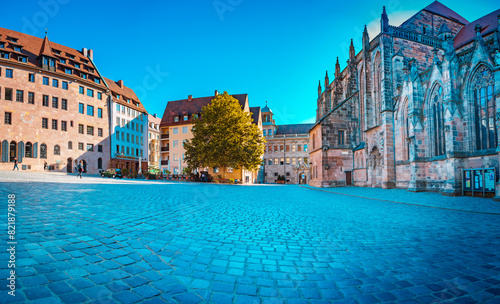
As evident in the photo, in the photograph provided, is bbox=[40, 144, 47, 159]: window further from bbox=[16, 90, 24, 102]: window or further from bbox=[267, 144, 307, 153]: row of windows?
bbox=[267, 144, 307, 153]: row of windows

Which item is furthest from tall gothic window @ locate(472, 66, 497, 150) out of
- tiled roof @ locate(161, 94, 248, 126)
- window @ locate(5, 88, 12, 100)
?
window @ locate(5, 88, 12, 100)

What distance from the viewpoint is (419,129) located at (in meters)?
19.7

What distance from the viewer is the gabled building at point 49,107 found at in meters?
34.2

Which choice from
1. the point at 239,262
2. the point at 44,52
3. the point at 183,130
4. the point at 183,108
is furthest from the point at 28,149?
the point at 239,262

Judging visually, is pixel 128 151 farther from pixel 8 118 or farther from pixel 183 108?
pixel 8 118

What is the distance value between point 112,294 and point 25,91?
148 feet

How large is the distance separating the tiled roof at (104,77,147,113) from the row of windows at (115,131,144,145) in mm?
5864

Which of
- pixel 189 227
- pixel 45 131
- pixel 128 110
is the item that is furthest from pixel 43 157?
pixel 189 227

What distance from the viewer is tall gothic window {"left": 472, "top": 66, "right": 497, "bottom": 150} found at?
15.1 m

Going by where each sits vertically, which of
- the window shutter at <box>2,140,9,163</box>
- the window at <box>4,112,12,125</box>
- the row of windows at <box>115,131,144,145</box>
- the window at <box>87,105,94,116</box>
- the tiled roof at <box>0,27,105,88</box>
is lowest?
the window shutter at <box>2,140,9,163</box>

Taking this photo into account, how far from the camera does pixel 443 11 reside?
31.4m

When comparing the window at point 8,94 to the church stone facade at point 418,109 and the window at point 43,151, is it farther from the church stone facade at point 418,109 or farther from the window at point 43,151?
the church stone facade at point 418,109

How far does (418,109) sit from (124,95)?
2000 inches

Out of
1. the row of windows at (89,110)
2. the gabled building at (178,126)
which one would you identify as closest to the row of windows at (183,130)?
the gabled building at (178,126)
